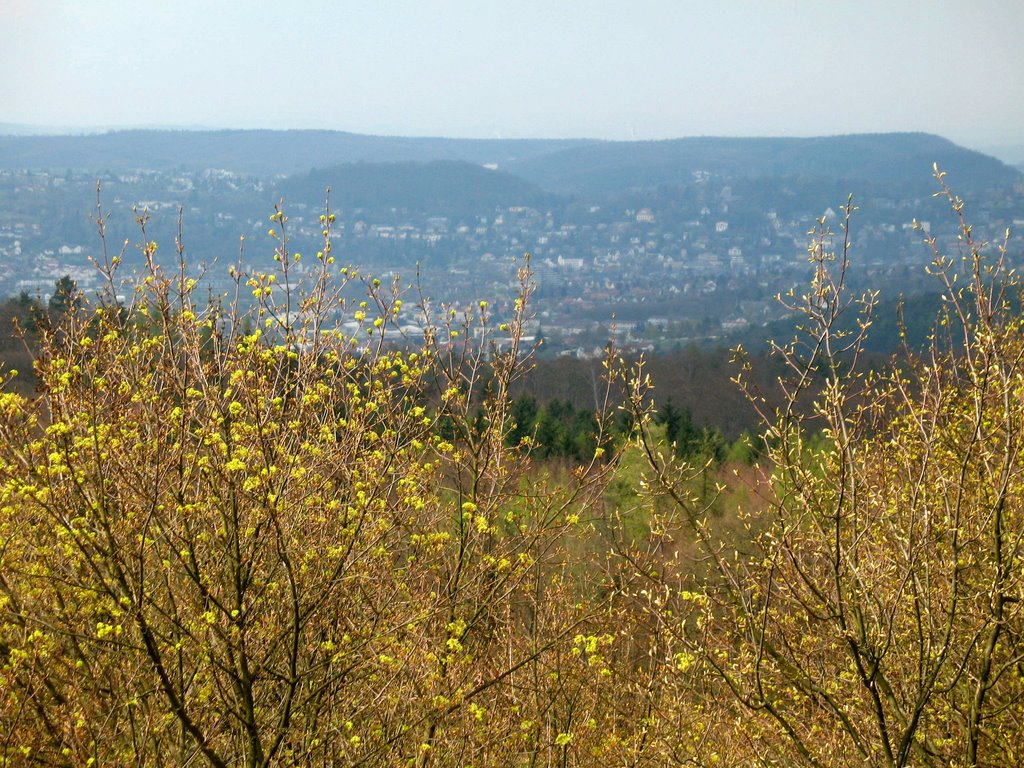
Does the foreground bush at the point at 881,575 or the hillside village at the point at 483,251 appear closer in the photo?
the foreground bush at the point at 881,575

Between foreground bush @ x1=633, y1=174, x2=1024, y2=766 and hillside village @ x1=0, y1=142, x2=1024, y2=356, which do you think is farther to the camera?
hillside village @ x1=0, y1=142, x2=1024, y2=356

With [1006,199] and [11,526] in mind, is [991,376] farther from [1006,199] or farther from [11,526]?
[1006,199]

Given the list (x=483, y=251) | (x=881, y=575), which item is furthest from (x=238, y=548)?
(x=483, y=251)

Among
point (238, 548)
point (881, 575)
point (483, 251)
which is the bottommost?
point (483, 251)

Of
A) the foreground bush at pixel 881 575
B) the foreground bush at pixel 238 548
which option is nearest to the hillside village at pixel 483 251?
the foreground bush at pixel 881 575

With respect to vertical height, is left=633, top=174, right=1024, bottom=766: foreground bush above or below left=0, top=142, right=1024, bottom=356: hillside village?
above

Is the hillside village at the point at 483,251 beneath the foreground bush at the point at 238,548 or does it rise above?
beneath

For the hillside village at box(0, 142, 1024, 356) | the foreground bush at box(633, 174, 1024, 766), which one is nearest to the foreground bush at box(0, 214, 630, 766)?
the foreground bush at box(633, 174, 1024, 766)

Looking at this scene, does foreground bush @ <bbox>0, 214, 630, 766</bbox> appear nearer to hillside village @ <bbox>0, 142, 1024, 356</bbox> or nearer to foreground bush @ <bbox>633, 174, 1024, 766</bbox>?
foreground bush @ <bbox>633, 174, 1024, 766</bbox>

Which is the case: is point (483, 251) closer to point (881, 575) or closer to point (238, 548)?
point (881, 575)

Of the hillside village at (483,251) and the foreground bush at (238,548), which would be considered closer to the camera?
the foreground bush at (238,548)

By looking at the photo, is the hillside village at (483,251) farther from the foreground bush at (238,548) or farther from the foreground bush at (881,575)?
the foreground bush at (238,548)

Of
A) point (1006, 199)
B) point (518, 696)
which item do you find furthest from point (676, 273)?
point (518, 696)

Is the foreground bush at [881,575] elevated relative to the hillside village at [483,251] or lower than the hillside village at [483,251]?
elevated
